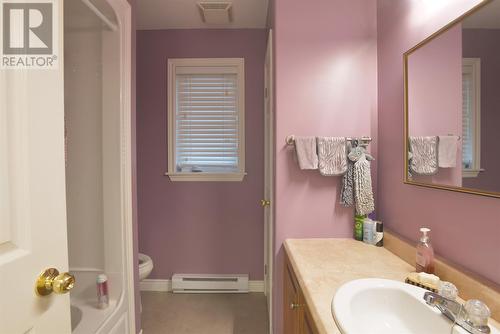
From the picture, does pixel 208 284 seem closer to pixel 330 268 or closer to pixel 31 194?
pixel 330 268

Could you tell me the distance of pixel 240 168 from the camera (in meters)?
2.48

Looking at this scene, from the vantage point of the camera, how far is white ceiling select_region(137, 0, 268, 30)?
2051 millimetres

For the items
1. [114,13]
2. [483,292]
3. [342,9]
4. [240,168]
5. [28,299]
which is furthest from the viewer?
[240,168]

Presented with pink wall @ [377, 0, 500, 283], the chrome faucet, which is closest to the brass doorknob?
the chrome faucet

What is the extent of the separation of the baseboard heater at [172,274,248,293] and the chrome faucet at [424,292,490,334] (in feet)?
6.31

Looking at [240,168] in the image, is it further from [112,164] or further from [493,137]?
[493,137]

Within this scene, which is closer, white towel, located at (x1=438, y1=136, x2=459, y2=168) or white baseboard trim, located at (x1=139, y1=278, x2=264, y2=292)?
white towel, located at (x1=438, y1=136, x2=459, y2=168)

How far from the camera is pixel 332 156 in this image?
1.45 meters

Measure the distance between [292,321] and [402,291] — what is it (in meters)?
0.58

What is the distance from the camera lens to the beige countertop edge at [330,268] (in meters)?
0.78

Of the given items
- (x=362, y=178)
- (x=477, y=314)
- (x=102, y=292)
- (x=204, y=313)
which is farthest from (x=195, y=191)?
(x=477, y=314)

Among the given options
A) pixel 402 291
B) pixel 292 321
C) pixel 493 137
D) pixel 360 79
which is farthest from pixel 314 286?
pixel 360 79

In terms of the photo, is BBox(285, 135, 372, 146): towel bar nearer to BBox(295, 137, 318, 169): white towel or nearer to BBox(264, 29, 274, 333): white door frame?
BBox(295, 137, 318, 169): white towel

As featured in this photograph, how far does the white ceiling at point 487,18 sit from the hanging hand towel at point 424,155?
16.2 inches
